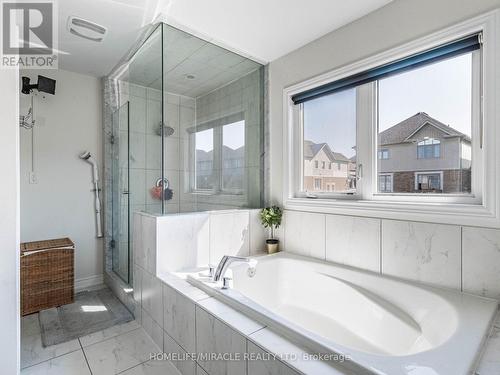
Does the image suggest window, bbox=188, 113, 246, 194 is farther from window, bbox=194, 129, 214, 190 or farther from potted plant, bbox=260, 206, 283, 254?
potted plant, bbox=260, 206, 283, 254

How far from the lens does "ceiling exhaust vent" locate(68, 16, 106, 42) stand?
1967mm

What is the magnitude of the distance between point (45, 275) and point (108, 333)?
889 mm

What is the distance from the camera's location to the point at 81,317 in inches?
87.6

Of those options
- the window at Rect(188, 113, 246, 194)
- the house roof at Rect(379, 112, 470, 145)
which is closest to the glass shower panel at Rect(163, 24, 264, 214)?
the window at Rect(188, 113, 246, 194)

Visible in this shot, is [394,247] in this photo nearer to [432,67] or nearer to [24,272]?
[432,67]

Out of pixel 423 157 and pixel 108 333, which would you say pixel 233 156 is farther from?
pixel 108 333

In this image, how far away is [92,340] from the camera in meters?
1.92

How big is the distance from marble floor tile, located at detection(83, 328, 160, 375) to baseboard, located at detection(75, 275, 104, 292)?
118 cm

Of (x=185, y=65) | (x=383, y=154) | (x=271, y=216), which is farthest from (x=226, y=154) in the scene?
(x=383, y=154)

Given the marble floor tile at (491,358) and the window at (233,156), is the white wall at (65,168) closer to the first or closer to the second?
the window at (233,156)

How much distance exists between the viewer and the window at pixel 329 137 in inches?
81.6

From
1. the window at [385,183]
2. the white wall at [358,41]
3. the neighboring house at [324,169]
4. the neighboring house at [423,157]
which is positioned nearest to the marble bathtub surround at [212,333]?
the window at [385,183]

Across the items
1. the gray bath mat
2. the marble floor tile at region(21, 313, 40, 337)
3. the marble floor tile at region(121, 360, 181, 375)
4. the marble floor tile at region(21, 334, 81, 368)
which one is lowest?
the marble floor tile at region(121, 360, 181, 375)

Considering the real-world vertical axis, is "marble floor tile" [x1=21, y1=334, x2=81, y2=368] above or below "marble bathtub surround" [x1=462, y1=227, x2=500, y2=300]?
below
